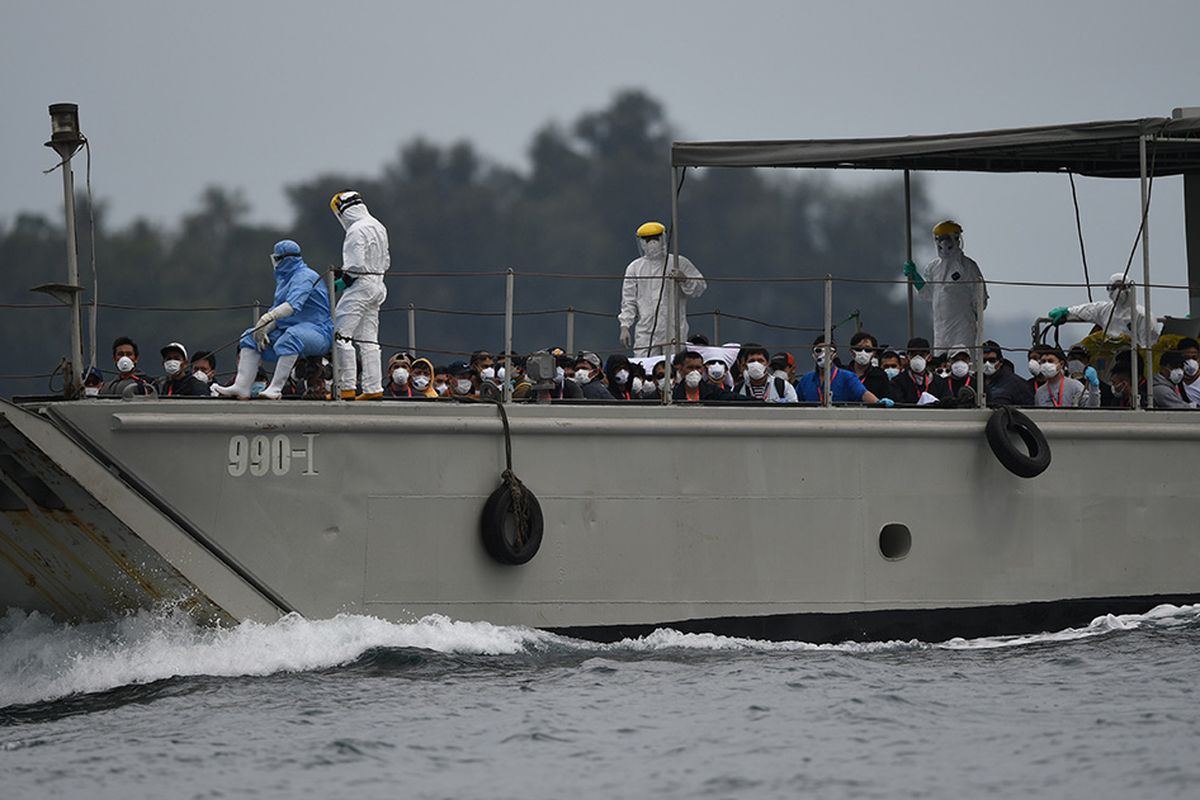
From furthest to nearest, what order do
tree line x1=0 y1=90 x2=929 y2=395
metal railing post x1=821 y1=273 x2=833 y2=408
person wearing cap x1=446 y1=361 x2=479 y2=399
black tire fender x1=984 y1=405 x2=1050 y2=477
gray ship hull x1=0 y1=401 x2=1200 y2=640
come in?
tree line x1=0 y1=90 x2=929 y2=395
person wearing cap x1=446 y1=361 x2=479 y2=399
black tire fender x1=984 y1=405 x2=1050 y2=477
metal railing post x1=821 y1=273 x2=833 y2=408
gray ship hull x1=0 y1=401 x2=1200 y2=640

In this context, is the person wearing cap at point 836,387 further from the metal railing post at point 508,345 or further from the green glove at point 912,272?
the metal railing post at point 508,345

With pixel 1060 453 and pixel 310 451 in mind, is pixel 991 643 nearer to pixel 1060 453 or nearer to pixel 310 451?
pixel 1060 453

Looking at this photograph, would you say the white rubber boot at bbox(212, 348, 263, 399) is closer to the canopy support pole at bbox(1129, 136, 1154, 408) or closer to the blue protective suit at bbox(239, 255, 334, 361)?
the blue protective suit at bbox(239, 255, 334, 361)

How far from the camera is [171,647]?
43.8 ft

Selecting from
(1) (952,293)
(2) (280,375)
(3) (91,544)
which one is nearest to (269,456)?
(2) (280,375)

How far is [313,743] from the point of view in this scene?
37.7ft

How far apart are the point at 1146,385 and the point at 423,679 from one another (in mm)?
6564

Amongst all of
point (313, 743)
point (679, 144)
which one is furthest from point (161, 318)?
point (313, 743)

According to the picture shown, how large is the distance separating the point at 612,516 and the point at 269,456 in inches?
98.3

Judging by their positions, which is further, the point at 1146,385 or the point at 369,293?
the point at 1146,385

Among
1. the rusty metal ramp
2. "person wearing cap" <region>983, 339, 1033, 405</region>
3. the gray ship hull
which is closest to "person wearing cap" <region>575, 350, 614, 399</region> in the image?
the gray ship hull

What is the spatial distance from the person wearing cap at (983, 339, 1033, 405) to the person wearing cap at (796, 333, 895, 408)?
0.88 metres

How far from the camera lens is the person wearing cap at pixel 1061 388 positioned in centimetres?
1584

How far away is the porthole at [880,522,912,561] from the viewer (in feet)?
49.1
